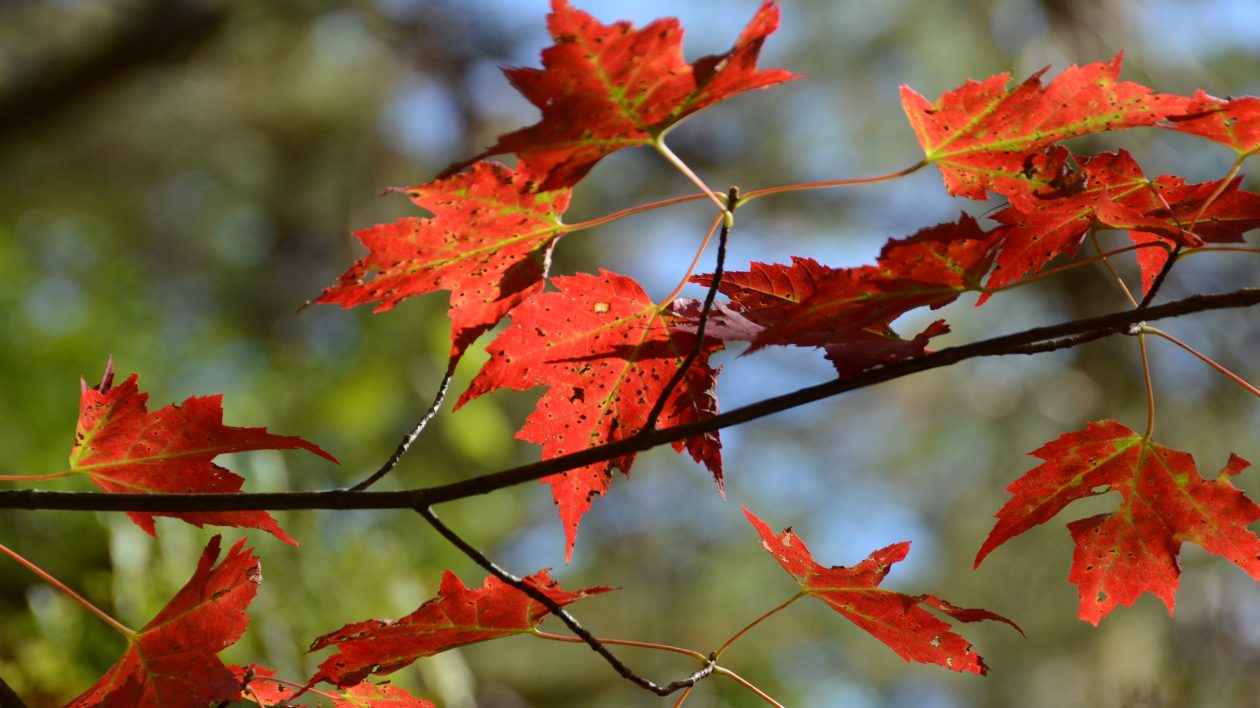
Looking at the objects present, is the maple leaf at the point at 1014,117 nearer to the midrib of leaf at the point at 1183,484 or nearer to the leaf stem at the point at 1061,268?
the leaf stem at the point at 1061,268

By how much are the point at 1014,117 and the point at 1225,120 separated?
3.9 inches

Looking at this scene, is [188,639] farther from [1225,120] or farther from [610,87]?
[1225,120]

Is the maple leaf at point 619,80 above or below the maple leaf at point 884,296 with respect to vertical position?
above

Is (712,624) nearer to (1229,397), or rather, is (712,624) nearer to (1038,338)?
(1229,397)

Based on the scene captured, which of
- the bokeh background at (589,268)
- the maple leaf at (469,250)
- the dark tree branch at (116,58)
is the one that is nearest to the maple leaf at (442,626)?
the maple leaf at (469,250)

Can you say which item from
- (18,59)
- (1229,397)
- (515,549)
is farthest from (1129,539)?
(18,59)

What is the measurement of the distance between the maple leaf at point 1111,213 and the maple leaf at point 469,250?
0.69 ft

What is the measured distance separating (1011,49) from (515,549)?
7.53 feet

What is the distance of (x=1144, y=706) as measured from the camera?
160cm

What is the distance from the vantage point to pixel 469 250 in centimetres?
51

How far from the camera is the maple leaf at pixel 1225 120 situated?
46 centimetres

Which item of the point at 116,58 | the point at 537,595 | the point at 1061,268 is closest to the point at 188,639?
the point at 537,595

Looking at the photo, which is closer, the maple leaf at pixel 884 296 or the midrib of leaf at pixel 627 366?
the maple leaf at pixel 884 296

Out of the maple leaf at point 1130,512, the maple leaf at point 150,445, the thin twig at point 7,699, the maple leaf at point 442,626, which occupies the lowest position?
the maple leaf at point 1130,512
